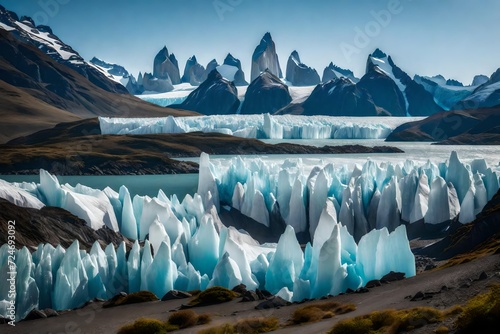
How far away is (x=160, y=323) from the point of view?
46.5 ft

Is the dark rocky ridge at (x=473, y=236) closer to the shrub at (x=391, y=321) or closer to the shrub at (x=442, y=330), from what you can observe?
the shrub at (x=391, y=321)

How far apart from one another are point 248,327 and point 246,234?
732 inches

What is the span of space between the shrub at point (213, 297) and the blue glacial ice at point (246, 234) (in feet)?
7.60

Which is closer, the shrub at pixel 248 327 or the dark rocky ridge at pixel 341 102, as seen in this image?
the shrub at pixel 248 327

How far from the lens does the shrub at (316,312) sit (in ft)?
45.6

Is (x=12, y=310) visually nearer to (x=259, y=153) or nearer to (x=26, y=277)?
(x=26, y=277)

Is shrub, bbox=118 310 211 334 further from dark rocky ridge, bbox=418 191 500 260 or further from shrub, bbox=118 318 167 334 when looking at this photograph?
dark rocky ridge, bbox=418 191 500 260

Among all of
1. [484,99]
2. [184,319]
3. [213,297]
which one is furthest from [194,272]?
[484,99]

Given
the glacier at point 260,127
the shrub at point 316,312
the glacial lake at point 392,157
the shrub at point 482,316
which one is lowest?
the shrub at point 316,312

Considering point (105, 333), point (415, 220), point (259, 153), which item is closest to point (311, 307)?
point (105, 333)

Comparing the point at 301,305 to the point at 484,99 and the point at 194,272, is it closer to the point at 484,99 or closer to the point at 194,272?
the point at 194,272

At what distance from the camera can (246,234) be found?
32.1 m

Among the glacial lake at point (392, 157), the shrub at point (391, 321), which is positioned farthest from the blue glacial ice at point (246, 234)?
the glacial lake at point (392, 157)

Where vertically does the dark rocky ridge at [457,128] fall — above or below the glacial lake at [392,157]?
above
